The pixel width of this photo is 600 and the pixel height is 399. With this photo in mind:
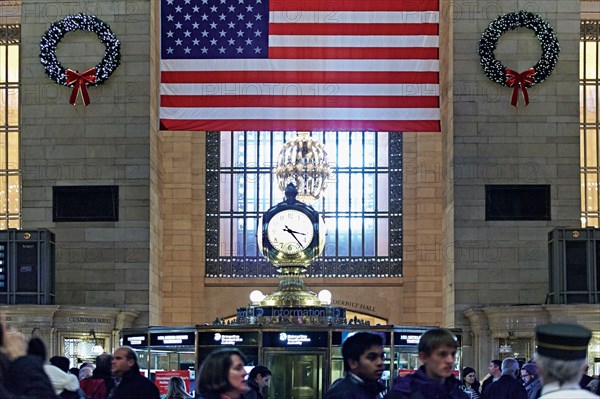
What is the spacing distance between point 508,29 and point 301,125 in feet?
13.6

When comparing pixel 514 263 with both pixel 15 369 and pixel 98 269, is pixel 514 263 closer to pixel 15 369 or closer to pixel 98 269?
pixel 98 269

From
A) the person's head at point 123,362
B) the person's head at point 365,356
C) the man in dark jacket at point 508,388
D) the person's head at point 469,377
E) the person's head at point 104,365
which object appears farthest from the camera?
the person's head at point 469,377

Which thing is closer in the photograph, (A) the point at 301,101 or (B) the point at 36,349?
(B) the point at 36,349

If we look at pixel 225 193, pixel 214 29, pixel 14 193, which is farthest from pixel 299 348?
pixel 225 193

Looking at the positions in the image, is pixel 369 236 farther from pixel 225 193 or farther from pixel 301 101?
pixel 301 101

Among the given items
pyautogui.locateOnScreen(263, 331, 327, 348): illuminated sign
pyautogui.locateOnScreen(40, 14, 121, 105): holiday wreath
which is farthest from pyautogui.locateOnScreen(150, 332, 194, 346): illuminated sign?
pyautogui.locateOnScreen(40, 14, 121, 105): holiday wreath

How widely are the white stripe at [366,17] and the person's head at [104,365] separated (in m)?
11.2

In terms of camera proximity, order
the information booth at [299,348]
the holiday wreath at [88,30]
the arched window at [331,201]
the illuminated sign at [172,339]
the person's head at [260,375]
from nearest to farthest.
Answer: the person's head at [260,375] < the information booth at [299,348] < the illuminated sign at [172,339] < the holiday wreath at [88,30] < the arched window at [331,201]

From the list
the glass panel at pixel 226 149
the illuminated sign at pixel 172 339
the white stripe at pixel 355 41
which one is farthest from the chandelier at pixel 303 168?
the glass panel at pixel 226 149

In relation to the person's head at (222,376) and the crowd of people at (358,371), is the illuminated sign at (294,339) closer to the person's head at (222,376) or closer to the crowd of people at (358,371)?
the crowd of people at (358,371)

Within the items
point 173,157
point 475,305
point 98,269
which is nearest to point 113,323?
point 98,269

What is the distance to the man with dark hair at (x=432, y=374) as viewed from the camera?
6973 millimetres

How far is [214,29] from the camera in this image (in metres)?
21.9

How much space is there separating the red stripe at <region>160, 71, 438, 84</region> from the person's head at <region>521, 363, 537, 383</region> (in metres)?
6.19
